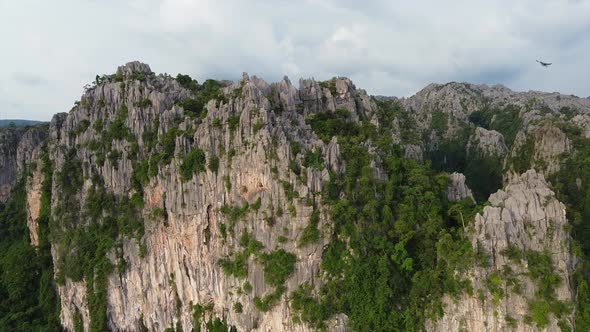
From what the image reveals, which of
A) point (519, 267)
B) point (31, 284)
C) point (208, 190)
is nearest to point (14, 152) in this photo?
point (31, 284)

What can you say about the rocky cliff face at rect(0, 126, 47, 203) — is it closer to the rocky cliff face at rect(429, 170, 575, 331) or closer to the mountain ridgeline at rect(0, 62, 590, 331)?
the mountain ridgeline at rect(0, 62, 590, 331)

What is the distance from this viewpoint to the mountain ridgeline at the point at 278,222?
2409 cm

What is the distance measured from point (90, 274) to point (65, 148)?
39.0ft

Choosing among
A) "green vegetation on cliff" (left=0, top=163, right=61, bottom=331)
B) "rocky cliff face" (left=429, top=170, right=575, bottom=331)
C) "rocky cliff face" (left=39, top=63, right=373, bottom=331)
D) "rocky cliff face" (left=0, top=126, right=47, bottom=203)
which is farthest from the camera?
"rocky cliff face" (left=0, top=126, right=47, bottom=203)

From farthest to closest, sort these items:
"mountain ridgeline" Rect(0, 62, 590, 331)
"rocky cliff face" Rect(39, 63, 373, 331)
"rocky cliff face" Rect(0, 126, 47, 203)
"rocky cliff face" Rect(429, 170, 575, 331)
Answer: "rocky cliff face" Rect(0, 126, 47, 203), "rocky cliff face" Rect(39, 63, 373, 331), "mountain ridgeline" Rect(0, 62, 590, 331), "rocky cliff face" Rect(429, 170, 575, 331)

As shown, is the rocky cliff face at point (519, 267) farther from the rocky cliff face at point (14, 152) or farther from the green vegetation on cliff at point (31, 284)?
the rocky cliff face at point (14, 152)

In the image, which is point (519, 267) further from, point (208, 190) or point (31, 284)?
point (31, 284)

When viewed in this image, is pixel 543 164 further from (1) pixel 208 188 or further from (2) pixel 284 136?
(1) pixel 208 188

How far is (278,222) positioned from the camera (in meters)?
29.0

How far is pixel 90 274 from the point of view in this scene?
123 ft

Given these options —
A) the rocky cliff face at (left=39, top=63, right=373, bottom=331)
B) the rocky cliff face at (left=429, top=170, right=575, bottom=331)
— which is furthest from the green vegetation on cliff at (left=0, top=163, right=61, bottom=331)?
the rocky cliff face at (left=429, top=170, right=575, bottom=331)

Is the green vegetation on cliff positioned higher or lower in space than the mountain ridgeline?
lower

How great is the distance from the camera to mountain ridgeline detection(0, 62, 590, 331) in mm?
24094

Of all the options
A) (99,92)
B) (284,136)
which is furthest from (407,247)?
(99,92)
